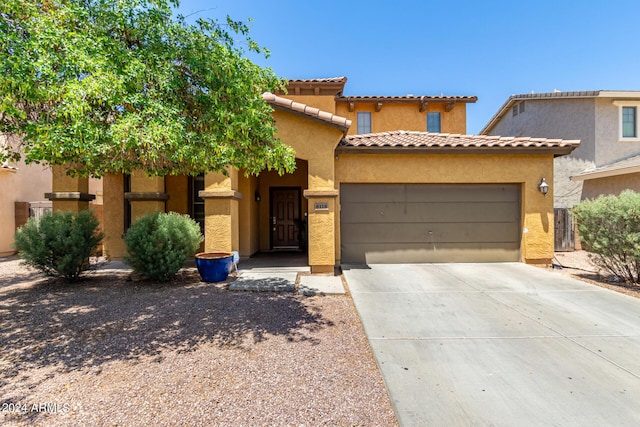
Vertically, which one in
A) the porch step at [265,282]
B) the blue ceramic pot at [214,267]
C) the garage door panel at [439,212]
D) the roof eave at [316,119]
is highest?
the roof eave at [316,119]

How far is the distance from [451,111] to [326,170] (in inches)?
461

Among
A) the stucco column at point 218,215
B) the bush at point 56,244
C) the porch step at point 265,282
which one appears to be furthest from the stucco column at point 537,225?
the bush at point 56,244

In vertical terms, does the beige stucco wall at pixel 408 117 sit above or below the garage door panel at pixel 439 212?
above

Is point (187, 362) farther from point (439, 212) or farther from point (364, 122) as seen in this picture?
point (364, 122)

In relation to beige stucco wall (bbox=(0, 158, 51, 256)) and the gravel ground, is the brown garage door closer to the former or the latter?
the gravel ground

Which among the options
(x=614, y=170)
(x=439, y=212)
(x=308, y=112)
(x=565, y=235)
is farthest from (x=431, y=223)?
(x=614, y=170)

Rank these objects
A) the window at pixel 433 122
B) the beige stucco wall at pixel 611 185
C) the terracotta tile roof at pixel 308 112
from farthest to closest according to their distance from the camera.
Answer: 1. the window at pixel 433 122
2. the beige stucco wall at pixel 611 185
3. the terracotta tile roof at pixel 308 112

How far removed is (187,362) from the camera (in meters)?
3.58

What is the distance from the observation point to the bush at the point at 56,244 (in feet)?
22.7

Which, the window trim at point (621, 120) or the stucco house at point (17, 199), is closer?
the stucco house at point (17, 199)

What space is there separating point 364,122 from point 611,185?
35.7ft

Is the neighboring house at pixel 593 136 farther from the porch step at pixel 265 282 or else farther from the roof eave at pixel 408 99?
the porch step at pixel 265 282

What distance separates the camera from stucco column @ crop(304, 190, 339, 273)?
312 inches

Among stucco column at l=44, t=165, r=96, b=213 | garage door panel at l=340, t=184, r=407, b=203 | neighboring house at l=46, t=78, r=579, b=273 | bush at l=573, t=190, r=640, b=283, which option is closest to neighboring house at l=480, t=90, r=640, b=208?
neighboring house at l=46, t=78, r=579, b=273
